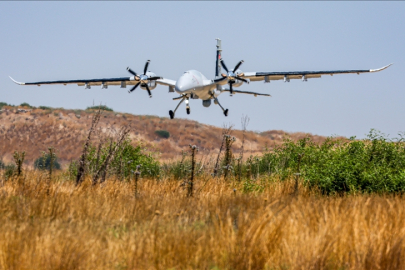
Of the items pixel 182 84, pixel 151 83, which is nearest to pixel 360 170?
pixel 182 84

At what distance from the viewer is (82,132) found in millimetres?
82125

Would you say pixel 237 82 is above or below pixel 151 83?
above

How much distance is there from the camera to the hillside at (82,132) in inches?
3009

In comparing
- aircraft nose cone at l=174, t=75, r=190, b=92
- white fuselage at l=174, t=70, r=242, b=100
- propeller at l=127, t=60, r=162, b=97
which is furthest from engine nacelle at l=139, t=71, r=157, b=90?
aircraft nose cone at l=174, t=75, r=190, b=92

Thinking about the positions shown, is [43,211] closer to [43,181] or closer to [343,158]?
[43,181]

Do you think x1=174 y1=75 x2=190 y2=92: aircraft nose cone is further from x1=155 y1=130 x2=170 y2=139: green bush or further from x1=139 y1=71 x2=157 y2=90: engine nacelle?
x1=155 y1=130 x2=170 y2=139: green bush

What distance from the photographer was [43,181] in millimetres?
14539

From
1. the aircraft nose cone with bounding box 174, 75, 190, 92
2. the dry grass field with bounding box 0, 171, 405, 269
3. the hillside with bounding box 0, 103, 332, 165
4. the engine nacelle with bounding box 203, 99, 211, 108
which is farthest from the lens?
the hillside with bounding box 0, 103, 332, 165

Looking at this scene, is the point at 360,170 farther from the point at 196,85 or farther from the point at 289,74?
the point at 196,85

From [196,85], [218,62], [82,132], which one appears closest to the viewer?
[196,85]

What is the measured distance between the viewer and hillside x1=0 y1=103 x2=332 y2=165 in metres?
76.4

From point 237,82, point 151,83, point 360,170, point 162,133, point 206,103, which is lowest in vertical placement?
point 360,170

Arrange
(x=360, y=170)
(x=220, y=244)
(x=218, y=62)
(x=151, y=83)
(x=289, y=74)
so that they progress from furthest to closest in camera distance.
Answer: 1. (x=218, y=62)
2. (x=151, y=83)
3. (x=289, y=74)
4. (x=360, y=170)
5. (x=220, y=244)

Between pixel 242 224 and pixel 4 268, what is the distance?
3.70 metres
